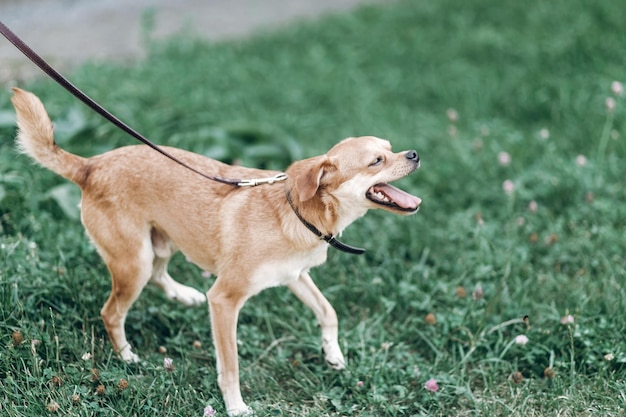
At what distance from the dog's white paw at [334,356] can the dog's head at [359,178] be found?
869 mm

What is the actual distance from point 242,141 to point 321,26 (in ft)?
12.0

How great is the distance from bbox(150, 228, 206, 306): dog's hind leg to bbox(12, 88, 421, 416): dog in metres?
0.09

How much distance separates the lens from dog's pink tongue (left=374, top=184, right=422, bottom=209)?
11.8 ft

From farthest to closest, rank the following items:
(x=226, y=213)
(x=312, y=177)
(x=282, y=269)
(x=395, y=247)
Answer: (x=395, y=247)
(x=226, y=213)
(x=282, y=269)
(x=312, y=177)

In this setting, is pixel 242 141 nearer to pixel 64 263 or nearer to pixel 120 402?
pixel 64 263

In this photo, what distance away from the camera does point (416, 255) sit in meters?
5.19

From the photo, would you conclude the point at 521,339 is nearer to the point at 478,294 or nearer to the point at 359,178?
the point at 478,294

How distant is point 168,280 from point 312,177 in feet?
4.50

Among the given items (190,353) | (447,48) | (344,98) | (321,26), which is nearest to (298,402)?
(190,353)

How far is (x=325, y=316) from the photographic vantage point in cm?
415

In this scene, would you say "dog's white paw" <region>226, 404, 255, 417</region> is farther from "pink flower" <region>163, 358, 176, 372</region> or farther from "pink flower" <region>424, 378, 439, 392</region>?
"pink flower" <region>424, 378, 439, 392</region>

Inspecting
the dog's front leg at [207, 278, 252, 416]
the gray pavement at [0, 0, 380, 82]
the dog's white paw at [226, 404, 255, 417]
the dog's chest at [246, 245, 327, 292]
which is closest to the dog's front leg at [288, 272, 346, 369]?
the dog's chest at [246, 245, 327, 292]

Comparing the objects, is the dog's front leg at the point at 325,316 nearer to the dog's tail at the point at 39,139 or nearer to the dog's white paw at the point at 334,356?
the dog's white paw at the point at 334,356

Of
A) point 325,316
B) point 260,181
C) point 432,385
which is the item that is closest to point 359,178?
point 260,181
